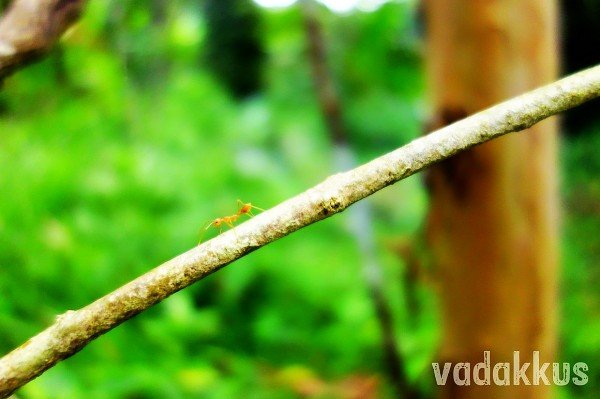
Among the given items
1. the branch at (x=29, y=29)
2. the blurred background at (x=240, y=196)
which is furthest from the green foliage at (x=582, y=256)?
the branch at (x=29, y=29)

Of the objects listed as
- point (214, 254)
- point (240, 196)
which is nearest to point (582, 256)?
point (240, 196)

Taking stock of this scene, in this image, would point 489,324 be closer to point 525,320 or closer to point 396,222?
point 525,320

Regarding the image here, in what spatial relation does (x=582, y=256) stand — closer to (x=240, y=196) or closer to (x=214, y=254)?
(x=240, y=196)

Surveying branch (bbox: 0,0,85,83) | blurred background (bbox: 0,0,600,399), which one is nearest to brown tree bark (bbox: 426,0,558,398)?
blurred background (bbox: 0,0,600,399)

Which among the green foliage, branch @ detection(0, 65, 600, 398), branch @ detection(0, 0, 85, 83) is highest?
the green foliage

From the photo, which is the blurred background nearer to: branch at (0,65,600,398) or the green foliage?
the green foliage
